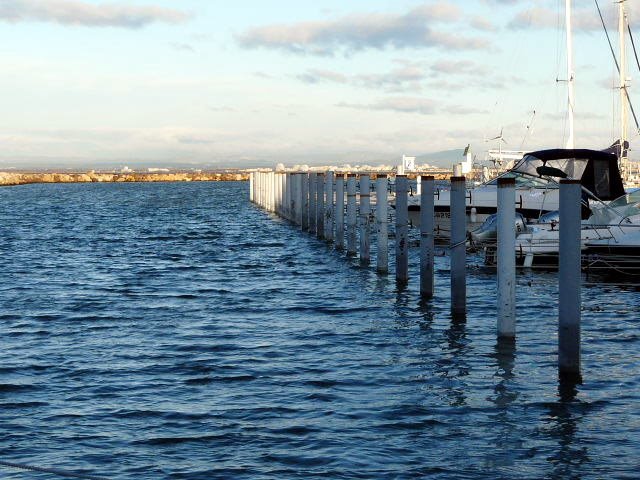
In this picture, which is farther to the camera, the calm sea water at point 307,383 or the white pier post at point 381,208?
the white pier post at point 381,208

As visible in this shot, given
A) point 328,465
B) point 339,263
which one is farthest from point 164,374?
point 339,263

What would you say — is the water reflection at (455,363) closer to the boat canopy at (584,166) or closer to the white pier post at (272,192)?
the boat canopy at (584,166)

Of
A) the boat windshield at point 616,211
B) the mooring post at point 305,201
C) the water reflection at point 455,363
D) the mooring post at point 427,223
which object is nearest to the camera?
the water reflection at point 455,363

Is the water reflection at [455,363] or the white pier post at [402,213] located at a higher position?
the white pier post at [402,213]

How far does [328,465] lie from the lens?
8.51 metres

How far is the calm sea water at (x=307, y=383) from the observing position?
8.71m

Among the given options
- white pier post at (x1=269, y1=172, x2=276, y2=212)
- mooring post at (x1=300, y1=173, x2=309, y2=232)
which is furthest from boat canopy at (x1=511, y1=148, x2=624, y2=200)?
white pier post at (x1=269, y1=172, x2=276, y2=212)

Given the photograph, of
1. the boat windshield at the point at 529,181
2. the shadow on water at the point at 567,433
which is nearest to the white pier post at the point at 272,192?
the boat windshield at the point at 529,181

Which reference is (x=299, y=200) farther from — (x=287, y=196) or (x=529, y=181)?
(x=529, y=181)

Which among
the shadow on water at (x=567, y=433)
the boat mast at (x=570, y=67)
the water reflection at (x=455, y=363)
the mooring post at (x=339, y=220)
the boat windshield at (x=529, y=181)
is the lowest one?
the shadow on water at (x=567, y=433)

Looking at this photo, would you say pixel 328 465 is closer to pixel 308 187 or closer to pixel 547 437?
pixel 547 437

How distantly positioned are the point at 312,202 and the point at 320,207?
2.47 meters

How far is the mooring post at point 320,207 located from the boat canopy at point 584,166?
709 centimetres

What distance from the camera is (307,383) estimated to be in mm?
11562
